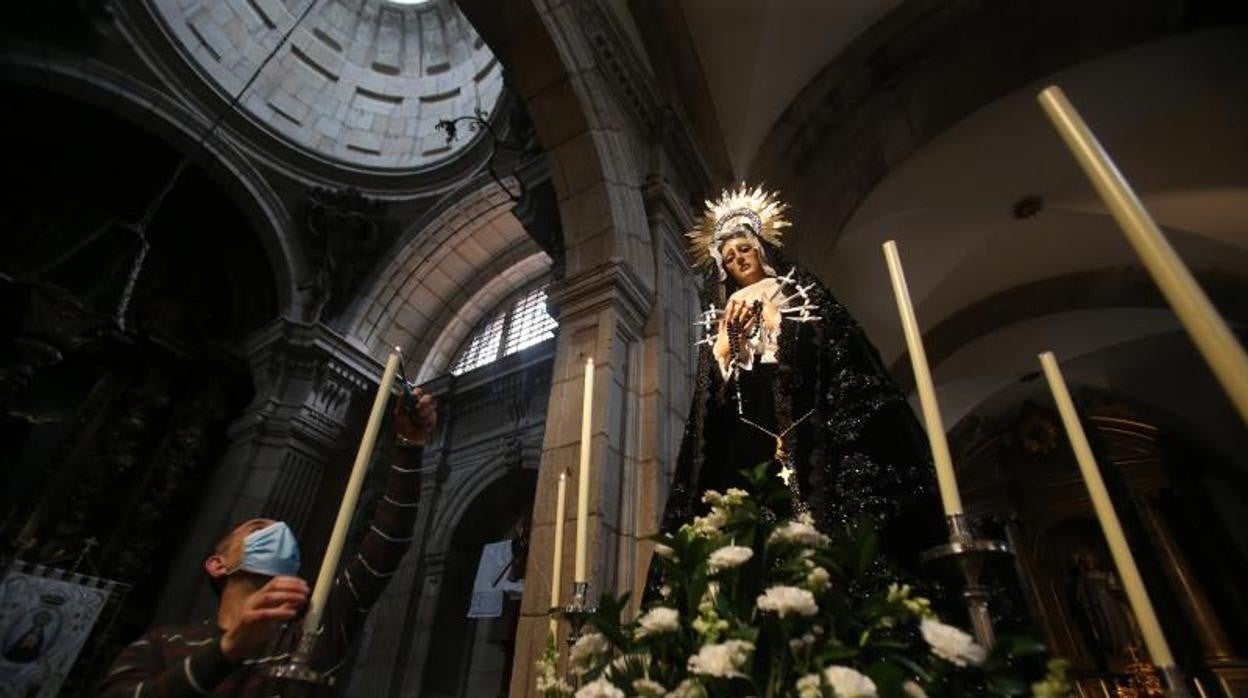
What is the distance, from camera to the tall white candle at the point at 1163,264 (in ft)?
1.80

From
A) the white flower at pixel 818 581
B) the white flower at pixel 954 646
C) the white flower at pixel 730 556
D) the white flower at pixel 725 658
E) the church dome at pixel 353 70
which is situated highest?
the church dome at pixel 353 70

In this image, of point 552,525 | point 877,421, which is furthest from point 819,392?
point 552,525

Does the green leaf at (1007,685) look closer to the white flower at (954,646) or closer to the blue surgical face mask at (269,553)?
the white flower at (954,646)

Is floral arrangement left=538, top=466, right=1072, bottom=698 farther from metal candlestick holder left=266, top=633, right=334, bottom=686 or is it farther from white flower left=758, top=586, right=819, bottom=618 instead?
metal candlestick holder left=266, top=633, right=334, bottom=686

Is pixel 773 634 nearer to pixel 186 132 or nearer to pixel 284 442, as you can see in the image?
pixel 284 442

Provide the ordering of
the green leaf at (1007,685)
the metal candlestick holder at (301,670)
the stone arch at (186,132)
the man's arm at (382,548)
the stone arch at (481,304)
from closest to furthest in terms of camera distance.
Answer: the green leaf at (1007,685) < the metal candlestick holder at (301,670) < the man's arm at (382,548) < the stone arch at (186,132) < the stone arch at (481,304)

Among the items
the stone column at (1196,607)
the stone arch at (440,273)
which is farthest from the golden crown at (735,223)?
the stone column at (1196,607)

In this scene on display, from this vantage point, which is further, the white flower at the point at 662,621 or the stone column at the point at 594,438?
the stone column at the point at 594,438

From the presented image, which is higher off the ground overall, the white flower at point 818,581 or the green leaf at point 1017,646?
the white flower at point 818,581

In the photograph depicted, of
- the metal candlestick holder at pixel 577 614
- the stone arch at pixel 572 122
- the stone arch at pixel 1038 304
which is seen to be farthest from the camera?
the stone arch at pixel 1038 304

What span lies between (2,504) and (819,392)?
8.61 meters

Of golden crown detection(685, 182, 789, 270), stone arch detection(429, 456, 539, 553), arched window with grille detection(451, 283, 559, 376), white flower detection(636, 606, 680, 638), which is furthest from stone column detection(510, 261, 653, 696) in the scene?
arched window with grille detection(451, 283, 559, 376)

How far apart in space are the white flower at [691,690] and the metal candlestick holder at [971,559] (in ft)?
1.34

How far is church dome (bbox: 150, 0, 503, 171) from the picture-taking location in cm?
778
